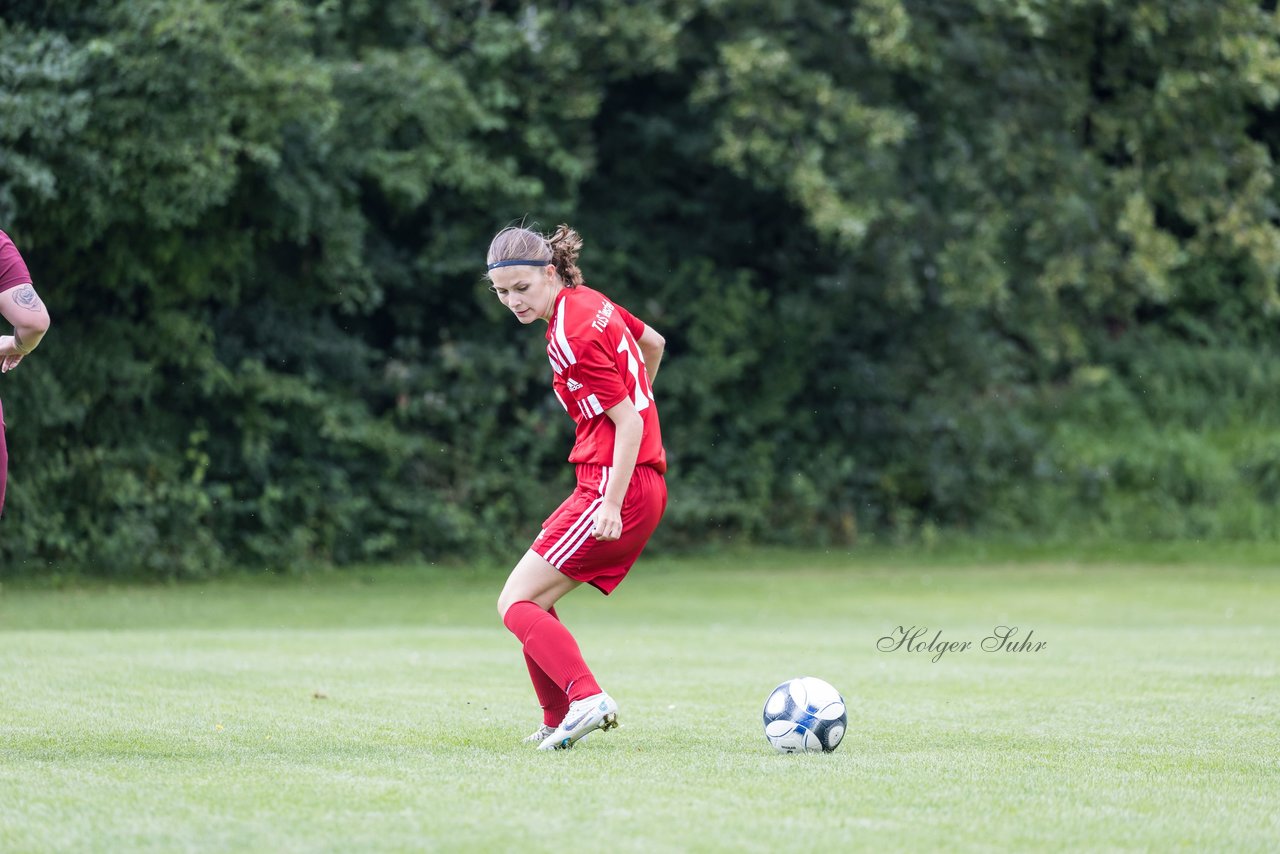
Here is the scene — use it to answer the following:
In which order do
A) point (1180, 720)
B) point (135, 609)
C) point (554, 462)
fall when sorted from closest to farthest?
point (1180, 720) → point (135, 609) → point (554, 462)

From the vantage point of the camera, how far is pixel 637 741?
6.53m

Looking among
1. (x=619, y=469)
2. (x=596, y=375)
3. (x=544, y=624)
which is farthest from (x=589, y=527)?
(x=596, y=375)

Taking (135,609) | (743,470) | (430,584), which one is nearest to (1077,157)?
(743,470)

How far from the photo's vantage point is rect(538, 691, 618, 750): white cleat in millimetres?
6062

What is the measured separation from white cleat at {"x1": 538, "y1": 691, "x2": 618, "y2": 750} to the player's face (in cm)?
151

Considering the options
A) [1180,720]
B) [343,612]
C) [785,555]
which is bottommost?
[785,555]

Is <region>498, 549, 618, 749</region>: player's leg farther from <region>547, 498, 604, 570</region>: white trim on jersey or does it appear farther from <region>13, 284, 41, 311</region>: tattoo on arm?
<region>13, 284, 41, 311</region>: tattoo on arm

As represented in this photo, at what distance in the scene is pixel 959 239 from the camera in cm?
2075

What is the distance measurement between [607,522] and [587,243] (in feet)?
54.8

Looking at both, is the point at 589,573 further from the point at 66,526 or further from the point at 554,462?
the point at 554,462

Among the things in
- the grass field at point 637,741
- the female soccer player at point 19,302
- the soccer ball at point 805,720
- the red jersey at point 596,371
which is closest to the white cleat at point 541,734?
the grass field at point 637,741

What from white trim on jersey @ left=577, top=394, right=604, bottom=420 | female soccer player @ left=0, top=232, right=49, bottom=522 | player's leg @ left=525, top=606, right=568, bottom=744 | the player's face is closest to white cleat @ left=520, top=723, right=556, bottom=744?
player's leg @ left=525, top=606, right=568, bottom=744

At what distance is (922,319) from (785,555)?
406 cm

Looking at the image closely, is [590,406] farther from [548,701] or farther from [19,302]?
[19,302]
